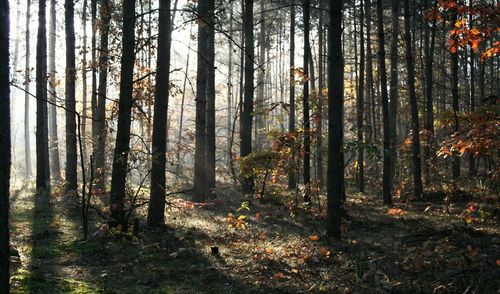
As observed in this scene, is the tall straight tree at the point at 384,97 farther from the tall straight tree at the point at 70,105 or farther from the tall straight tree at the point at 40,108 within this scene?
the tall straight tree at the point at 40,108

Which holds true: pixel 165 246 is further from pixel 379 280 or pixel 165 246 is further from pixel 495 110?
pixel 495 110

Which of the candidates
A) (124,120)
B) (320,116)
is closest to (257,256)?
(124,120)

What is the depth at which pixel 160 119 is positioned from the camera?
1039 cm

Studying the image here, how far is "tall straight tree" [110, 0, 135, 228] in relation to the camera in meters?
9.21

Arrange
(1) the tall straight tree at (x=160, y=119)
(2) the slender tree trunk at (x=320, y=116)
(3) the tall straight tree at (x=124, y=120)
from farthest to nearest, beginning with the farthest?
(2) the slender tree trunk at (x=320, y=116) < (1) the tall straight tree at (x=160, y=119) < (3) the tall straight tree at (x=124, y=120)

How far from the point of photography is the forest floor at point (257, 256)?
6.18 metres

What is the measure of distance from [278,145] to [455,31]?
632cm

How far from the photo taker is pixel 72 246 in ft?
27.8

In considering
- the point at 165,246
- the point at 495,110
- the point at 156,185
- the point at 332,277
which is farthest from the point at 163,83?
the point at 495,110

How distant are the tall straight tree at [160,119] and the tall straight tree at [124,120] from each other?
3.30 feet

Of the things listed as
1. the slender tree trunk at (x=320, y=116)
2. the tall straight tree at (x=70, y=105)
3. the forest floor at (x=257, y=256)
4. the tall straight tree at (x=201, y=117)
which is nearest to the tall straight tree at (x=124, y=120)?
the forest floor at (x=257, y=256)

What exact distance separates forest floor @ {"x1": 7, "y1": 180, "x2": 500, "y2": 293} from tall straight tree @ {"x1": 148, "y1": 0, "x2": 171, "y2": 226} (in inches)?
18.7

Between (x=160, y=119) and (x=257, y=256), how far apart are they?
408 cm

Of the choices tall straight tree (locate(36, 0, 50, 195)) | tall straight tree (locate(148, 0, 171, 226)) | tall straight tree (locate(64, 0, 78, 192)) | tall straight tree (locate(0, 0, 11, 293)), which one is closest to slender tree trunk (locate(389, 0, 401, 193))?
tall straight tree (locate(148, 0, 171, 226))
